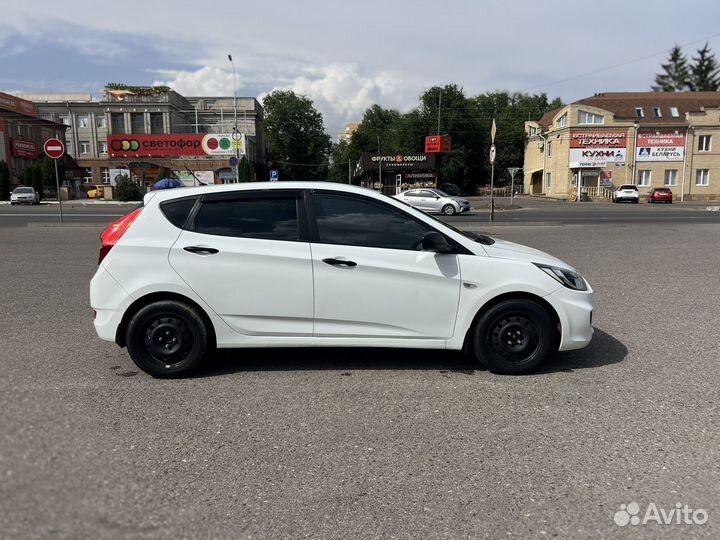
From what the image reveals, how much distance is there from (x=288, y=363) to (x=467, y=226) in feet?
55.0

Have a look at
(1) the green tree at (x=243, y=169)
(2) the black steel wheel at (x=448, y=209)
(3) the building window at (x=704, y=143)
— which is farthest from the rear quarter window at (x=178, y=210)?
(3) the building window at (x=704, y=143)

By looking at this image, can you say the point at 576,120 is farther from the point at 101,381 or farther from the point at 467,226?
the point at 101,381

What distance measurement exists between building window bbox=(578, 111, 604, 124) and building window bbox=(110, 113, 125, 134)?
57519 mm

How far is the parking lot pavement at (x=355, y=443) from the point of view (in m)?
2.77

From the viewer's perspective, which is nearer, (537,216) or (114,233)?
(114,233)

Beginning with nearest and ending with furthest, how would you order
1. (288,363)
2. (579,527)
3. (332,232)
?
(579,527), (332,232), (288,363)

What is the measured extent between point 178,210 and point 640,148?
56.4 meters

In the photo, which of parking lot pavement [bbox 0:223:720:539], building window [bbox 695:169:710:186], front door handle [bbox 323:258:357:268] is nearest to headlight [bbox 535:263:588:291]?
parking lot pavement [bbox 0:223:720:539]

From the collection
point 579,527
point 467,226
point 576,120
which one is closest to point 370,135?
point 576,120

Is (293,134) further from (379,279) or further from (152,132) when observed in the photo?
(379,279)

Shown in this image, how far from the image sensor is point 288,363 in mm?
5137

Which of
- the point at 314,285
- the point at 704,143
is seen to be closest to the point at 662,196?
the point at 704,143

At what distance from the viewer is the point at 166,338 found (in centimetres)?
469

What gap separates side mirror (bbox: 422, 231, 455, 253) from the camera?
459cm
